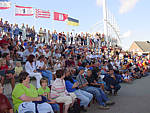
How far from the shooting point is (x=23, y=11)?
1557 cm

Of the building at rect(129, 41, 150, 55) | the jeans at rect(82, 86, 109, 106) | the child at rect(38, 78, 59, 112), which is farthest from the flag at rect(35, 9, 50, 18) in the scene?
the building at rect(129, 41, 150, 55)

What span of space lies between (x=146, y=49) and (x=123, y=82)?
42.2 meters

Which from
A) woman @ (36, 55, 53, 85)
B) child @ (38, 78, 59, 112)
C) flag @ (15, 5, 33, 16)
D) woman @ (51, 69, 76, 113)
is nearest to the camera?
child @ (38, 78, 59, 112)

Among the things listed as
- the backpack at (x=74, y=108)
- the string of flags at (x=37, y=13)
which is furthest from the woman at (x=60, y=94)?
the string of flags at (x=37, y=13)

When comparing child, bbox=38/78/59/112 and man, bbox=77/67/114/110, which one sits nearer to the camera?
child, bbox=38/78/59/112

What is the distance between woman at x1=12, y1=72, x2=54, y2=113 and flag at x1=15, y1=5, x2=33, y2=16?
12984 millimetres

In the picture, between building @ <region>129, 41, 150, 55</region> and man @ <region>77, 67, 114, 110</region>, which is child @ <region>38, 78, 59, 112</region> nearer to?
man @ <region>77, 67, 114, 110</region>

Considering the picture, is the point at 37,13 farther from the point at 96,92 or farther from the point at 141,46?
the point at 141,46

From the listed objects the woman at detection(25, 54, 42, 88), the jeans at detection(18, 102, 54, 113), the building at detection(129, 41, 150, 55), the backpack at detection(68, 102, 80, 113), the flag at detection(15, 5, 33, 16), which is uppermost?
the flag at detection(15, 5, 33, 16)

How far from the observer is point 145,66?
691 inches

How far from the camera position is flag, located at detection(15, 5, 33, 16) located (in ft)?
50.0

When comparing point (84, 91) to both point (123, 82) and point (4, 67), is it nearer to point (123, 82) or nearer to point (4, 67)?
point (4, 67)

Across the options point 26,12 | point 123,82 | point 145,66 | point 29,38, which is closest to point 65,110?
point 123,82

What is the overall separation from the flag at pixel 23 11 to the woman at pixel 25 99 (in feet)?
42.6
